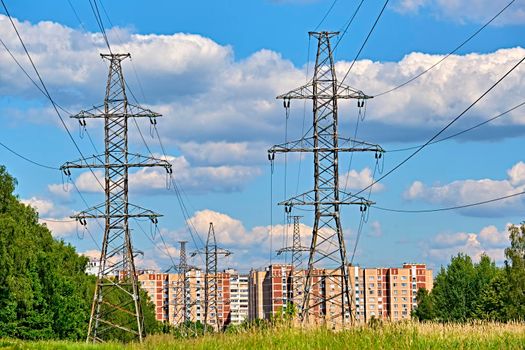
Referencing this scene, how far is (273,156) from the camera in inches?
1790

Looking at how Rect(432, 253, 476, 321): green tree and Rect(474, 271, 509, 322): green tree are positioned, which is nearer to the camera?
Rect(474, 271, 509, 322): green tree

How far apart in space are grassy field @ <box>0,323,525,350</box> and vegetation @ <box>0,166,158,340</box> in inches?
995

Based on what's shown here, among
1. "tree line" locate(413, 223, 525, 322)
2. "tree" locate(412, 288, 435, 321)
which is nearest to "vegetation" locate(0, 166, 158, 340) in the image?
"tree line" locate(413, 223, 525, 322)

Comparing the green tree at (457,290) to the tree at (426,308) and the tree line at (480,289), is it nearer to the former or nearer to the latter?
the tree line at (480,289)

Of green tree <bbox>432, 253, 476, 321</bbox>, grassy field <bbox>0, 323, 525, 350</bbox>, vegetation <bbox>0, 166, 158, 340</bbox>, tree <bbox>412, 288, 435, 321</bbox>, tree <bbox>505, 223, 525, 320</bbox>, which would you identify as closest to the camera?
grassy field <bbox>0, 323, 525, 350</bbox>

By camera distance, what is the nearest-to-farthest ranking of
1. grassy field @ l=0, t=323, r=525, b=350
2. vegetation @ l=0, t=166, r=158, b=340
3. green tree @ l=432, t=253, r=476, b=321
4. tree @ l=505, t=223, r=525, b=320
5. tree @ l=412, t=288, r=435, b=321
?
grassy field @ l=0, t=323, r=525, b=350 → vegetation @ l=0, t=166, r=158, b=340 → tree @ l=505, t=223, r=525, b=320 → green tree @ l=432, t=253, r=476, b=321 → tree @ l=412, t=288, r=435, b=321

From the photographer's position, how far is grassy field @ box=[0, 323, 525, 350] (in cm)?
2552

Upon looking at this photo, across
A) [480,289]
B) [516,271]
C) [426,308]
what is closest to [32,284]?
[516,271]

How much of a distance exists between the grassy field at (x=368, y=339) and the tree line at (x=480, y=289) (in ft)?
190

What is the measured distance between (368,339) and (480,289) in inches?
3755

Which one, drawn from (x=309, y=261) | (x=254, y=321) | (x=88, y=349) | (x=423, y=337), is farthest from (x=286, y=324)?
(x=309, y=261)

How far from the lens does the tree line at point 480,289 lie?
8719 centimetres

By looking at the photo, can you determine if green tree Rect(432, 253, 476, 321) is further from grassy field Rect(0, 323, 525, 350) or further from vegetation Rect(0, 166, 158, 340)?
grassy field Rect(0, 323, 525, 350)

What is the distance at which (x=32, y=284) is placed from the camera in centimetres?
6669
